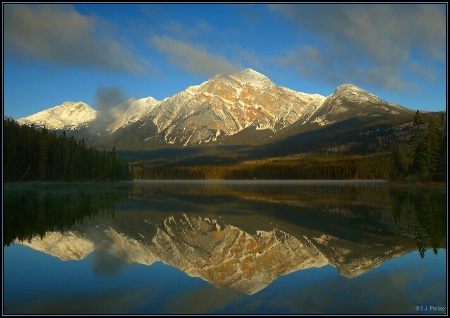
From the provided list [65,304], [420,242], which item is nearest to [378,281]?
[420,242]

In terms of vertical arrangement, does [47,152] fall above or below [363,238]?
above

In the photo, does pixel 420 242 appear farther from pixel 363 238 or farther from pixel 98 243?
pixel 98 243

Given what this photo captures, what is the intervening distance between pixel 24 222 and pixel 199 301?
1925 cm

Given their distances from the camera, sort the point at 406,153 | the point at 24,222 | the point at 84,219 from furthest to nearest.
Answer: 1. the point at 406,153
2. the point at 84,219
3. the point at 24,222

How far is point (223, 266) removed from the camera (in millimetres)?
18000

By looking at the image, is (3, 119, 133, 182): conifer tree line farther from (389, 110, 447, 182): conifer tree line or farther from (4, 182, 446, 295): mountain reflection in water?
(389, 110, 447, 182): conifer tree line

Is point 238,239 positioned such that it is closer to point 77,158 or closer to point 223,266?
point 223,266

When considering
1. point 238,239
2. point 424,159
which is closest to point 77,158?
point 424,159

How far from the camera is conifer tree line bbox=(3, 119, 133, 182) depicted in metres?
85.7

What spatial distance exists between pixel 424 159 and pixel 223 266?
253 ft

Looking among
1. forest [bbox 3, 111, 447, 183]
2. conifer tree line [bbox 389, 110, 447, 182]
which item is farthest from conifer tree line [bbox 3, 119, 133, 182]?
conifer tree line [bbox 389, 110, 447, 182]

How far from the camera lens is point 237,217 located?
1341 inches

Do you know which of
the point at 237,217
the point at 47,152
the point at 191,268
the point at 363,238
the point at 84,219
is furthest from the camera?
the point at 47,152

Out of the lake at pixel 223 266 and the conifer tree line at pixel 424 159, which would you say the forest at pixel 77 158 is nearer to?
the conifer tree line at pixel 424 159
